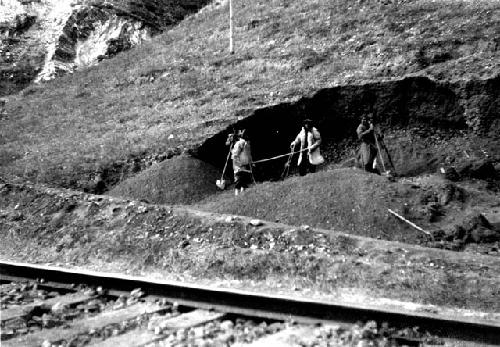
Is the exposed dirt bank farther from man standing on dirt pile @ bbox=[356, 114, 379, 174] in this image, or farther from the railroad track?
man standing on dirt pile @ bbox=[356, 114, 379, 174]

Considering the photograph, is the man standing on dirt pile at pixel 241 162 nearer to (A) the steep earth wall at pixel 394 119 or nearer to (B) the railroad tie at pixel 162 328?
(A) the steep earth wall at pixel 394 119

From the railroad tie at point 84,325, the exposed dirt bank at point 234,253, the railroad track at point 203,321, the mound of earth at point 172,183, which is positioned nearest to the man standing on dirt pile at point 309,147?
the mound of earth at point 172,183

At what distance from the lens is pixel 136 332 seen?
17.2 feet

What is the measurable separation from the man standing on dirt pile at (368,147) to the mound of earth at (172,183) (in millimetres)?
3741

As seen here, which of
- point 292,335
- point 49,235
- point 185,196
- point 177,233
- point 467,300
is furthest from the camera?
point 185,196

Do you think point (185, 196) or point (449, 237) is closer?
point (449, 237)

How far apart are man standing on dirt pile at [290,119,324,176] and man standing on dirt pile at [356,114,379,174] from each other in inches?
39.8

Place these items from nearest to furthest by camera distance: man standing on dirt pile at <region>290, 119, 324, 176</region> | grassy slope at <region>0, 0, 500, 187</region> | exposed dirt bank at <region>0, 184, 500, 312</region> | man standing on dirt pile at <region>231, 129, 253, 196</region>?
exposed dirt bank at <region>0, 184, 500, 312</region>, man standing on dirt pile at <region>231, 129, 253, 196</region>, man standing on dirt pile at <region>290, 119, 324, 176</region>, grassy slope at <region>0, 0, 500, 187</region>

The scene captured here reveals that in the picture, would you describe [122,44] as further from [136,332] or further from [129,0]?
Result: [136,332]

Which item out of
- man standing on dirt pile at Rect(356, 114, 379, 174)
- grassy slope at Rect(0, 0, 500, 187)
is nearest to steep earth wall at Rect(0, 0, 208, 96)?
grassy slope at Rect(0, 0, 500, 187)

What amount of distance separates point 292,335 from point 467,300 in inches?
117

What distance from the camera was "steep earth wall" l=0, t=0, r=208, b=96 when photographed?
101 ft

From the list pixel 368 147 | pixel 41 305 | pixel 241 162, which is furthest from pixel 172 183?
pixel 41 305

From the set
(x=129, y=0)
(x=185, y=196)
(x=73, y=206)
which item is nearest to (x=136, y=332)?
(x=73, y=206)
